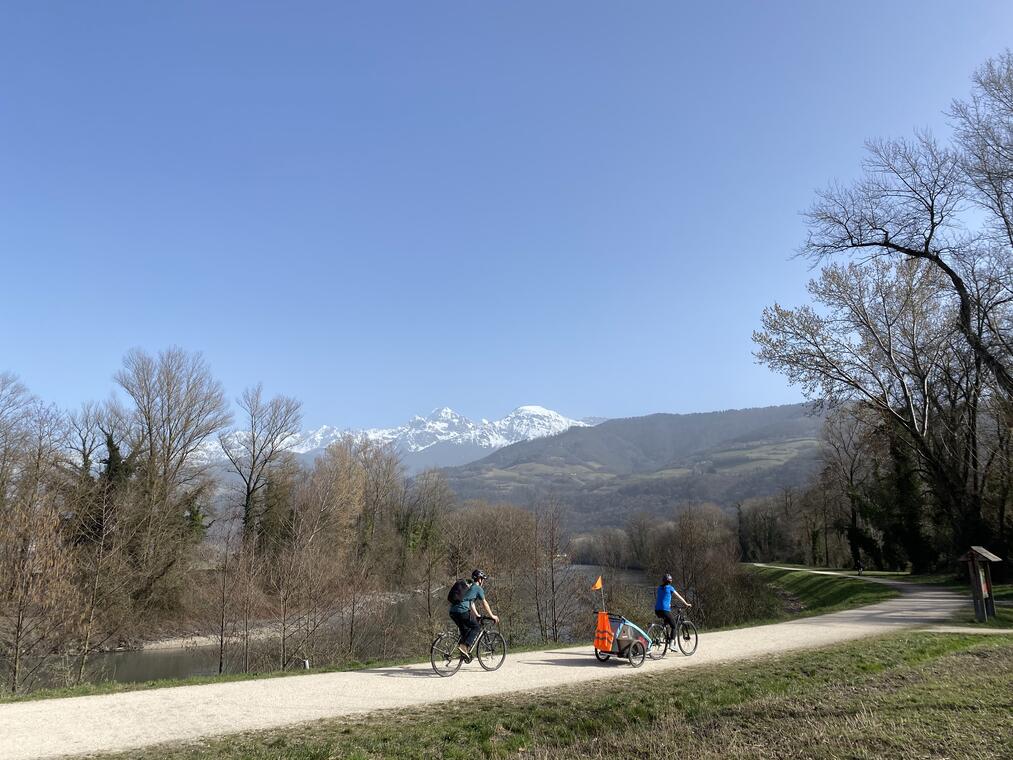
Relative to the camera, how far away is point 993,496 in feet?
113

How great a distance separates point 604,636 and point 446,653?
356cm

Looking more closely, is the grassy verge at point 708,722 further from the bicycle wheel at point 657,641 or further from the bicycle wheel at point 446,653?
the bicycle wheel at point 657,641

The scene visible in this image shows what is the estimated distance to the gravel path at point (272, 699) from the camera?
8742mm

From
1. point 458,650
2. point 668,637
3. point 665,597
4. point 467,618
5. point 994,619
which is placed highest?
point 467,618

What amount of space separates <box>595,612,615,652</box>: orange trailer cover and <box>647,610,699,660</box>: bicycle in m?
1.31

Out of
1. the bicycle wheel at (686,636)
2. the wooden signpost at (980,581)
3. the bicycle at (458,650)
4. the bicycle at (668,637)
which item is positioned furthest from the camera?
the wooden signpost at (980,581)

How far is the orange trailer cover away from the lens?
1366cm

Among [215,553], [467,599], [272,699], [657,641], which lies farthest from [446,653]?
[215,553]

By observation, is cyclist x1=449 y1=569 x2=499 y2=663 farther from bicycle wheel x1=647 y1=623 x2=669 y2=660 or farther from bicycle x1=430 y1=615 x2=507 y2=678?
bicycle wheel x1=647 y1=623 x2=669 y2=660

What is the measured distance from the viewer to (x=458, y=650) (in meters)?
13.1

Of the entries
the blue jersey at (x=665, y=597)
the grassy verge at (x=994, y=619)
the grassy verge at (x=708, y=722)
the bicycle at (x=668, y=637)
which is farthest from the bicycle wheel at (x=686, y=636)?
the grassy verge at (x=994, y=619)

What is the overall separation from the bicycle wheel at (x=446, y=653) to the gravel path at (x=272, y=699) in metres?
0.23

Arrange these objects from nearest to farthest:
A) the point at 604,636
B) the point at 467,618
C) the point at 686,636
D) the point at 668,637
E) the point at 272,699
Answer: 1. the point at 272,699
2. the point at 467,618
3. the point at 604,636
4. the point at 668,637
5. the point at 686,636

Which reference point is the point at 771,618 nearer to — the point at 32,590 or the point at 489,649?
the point at 489,649
